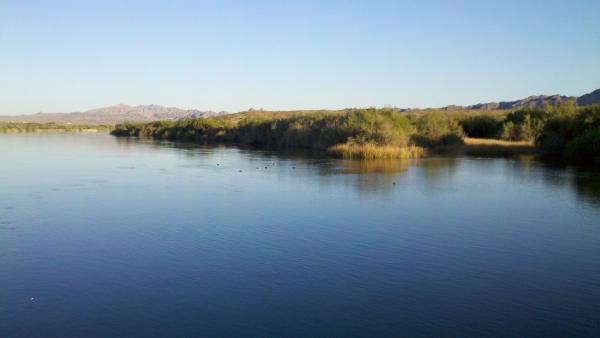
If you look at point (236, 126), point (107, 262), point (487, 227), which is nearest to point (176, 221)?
point (107, 262)

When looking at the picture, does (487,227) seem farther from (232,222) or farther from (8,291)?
(8,291)

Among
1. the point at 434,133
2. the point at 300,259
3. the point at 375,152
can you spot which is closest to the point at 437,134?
the point at 434,133

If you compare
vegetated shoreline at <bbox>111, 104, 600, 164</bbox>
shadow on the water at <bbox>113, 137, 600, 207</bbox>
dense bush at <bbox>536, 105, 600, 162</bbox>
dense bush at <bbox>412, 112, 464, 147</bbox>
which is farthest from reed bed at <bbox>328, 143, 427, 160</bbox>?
dense bush at <bbox>536, 105, 600, 162</bbox>

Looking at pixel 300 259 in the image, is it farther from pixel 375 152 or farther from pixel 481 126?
pixel 481 126

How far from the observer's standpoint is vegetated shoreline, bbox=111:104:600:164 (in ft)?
123

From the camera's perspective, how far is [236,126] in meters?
71.6

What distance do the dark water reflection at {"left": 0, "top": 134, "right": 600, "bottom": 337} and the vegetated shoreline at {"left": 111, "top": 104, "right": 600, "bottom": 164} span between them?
14168 millimetres

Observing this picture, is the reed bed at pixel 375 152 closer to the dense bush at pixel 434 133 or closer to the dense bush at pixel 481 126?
the dense bush at pixel 434 133

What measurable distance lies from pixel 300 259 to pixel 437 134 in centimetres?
3635

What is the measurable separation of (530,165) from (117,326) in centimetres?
2919

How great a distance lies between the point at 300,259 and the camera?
39.4 ft

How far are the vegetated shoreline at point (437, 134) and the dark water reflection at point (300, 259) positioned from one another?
46.5 ft

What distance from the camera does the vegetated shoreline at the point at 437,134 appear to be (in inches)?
1480

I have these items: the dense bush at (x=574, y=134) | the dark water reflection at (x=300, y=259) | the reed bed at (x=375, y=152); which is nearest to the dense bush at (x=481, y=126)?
the dense bush at (x=574, y=134)
